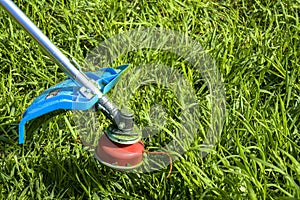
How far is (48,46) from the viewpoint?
224cm

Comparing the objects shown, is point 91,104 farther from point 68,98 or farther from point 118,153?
point 118,153

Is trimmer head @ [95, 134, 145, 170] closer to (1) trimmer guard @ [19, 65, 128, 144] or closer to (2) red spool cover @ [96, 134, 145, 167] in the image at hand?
(2) red spool cover @ [96, 134, 145, 167]

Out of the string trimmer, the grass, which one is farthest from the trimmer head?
the grass

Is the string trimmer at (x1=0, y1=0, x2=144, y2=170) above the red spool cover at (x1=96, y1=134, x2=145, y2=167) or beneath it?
above

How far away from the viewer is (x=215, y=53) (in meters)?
3.02

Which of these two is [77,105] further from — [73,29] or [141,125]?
[73,29]

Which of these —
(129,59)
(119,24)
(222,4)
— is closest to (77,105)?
(129,59)

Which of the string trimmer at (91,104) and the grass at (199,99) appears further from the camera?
the grass at (199,99)

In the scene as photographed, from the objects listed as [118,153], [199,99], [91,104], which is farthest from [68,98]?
[199,99]

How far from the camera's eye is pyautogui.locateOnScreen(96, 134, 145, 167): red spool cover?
229 cm

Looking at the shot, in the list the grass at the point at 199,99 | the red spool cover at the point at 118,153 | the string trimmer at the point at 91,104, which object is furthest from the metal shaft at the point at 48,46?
the grass at the point at 199,99

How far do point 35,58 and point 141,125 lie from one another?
752 millimetres

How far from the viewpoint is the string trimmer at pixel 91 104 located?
223 cm

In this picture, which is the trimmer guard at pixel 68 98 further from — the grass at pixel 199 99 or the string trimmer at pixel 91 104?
the grass at pixel 199 99
